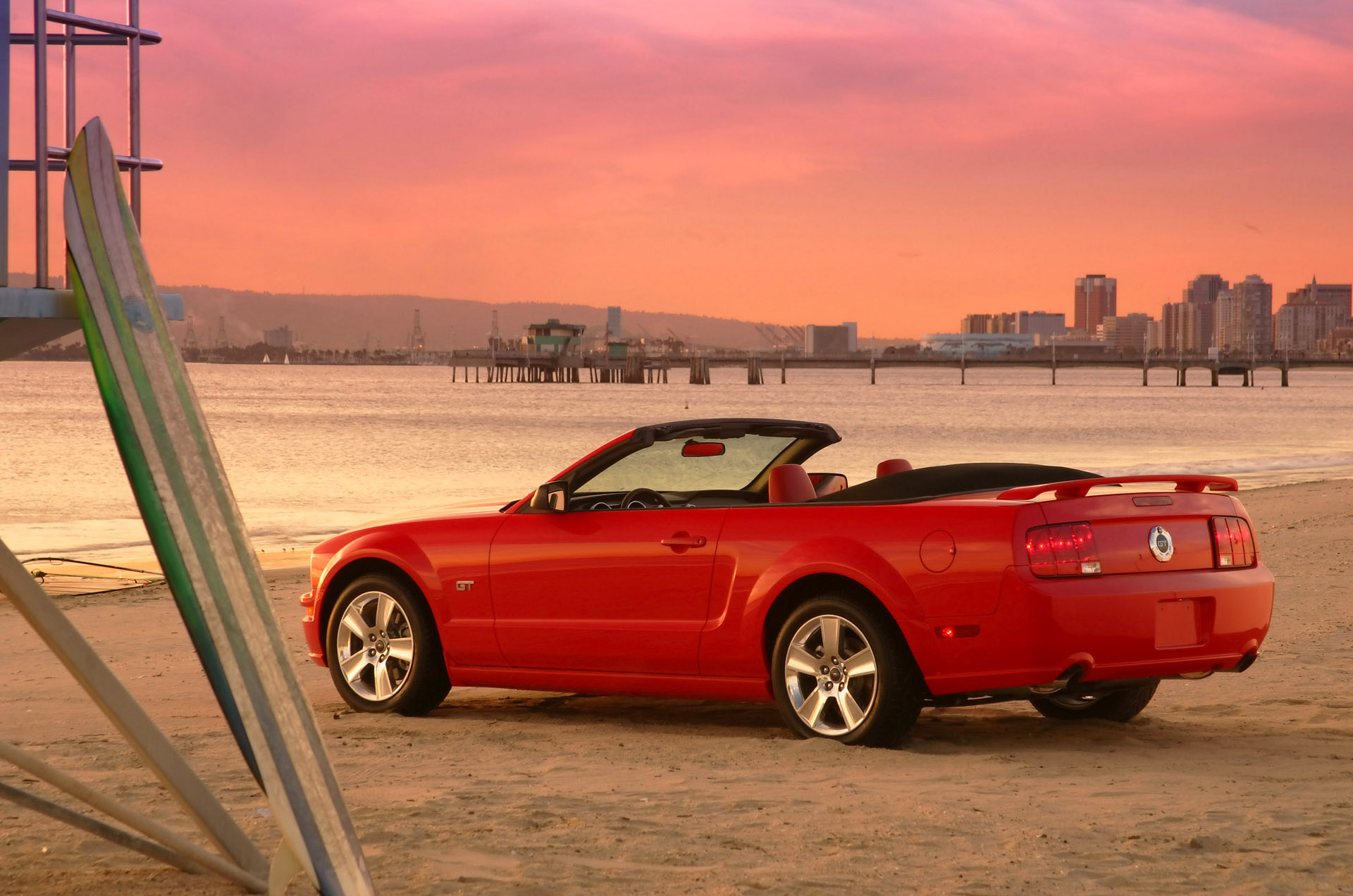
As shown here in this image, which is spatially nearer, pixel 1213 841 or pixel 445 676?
pixel 1213 841

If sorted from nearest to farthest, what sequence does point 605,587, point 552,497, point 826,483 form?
point 605,587 → point 552,497 → point 826,483

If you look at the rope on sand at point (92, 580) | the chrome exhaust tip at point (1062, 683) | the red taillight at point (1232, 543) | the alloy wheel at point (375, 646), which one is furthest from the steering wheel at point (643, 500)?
the rope on sand at point (92, 580)

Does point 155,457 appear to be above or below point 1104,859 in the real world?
above

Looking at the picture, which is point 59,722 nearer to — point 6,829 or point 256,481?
point 6,829

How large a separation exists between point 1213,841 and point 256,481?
123ft

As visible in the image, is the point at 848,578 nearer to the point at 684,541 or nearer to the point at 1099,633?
the point at 684,541

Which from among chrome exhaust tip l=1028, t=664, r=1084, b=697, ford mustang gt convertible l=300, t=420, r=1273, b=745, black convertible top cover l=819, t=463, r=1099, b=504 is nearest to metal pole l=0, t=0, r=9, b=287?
ford mustang gt convertible l=300, t=420, r=1273, b=745

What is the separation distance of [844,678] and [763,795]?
987mm

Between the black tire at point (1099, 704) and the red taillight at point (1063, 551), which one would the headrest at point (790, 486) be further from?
the black tire at point (1099, 704)

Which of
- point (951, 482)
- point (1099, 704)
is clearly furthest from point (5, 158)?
point (1099, 704)

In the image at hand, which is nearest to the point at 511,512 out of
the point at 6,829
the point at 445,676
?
the point at 445,676

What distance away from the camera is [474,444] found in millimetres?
65438

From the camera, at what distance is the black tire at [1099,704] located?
8.13 meters

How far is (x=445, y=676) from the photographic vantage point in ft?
28.0
